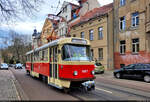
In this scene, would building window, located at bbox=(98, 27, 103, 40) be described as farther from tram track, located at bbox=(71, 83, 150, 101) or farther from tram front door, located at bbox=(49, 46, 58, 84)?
tram track, located at bbox=(71, 83, 150, 101)

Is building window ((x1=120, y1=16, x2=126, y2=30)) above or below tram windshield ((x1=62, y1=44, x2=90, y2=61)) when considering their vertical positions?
above

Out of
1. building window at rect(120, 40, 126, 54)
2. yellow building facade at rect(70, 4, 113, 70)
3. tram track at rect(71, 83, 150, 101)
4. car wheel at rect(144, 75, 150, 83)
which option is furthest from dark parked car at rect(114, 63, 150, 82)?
yellow building facade at rect(70, 4, 113, 70)

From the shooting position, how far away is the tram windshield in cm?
773

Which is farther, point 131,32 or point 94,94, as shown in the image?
point 131,32

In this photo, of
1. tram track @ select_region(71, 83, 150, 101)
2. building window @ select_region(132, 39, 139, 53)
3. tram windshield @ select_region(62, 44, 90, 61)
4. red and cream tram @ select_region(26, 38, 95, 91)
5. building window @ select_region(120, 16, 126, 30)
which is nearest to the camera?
tram track @ select_region(71, 83, 150, 101)

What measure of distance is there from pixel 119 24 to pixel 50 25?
28.2 metres

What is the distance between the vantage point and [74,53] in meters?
7.86

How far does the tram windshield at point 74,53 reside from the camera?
7.73 meters

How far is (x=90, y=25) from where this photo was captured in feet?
88.5

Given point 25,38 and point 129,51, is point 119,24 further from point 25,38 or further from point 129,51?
point 25,38

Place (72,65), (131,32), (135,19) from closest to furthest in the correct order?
(72,65), (135,19), (131,32)

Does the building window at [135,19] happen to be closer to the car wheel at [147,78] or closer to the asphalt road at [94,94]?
the car wheel at [147,78]

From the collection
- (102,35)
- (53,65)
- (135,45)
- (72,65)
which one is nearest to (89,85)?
(72,65)

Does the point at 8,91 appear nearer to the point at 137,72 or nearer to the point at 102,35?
the point at 137,72
